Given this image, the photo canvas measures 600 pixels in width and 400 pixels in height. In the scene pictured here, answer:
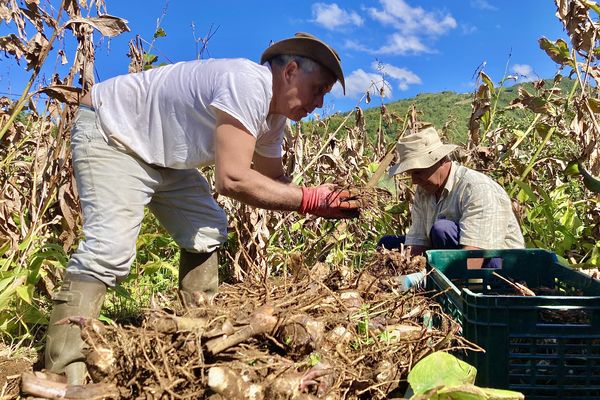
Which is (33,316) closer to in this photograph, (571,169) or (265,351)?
(265,351)

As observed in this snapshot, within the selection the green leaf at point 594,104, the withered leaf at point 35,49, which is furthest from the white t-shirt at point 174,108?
the green leaf at point 594,104

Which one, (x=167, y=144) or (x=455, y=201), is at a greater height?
(x=167, y=144)

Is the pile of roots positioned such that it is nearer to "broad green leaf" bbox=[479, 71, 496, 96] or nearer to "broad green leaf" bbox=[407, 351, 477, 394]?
"broad green leaf" bbox=[407, 351, 477, 394]

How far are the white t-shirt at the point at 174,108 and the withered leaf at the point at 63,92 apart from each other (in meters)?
0.38

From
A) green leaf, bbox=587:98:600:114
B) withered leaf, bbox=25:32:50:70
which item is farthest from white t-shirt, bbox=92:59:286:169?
green leaf, bbox=587:98:600:114

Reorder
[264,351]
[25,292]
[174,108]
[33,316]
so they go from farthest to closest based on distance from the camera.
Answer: [33,316]
[25,292]
[174,108]
[264,351]

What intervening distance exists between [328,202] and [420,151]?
973mm

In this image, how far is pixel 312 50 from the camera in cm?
209

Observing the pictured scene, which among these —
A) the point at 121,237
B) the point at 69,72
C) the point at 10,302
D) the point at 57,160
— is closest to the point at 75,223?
the point at 57,160

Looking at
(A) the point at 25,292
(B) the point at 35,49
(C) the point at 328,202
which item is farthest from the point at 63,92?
(C) the point at 328,202

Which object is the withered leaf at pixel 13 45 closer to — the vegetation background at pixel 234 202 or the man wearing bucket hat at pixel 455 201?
the vegetation background at pixel 234 202

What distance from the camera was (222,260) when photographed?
362cm

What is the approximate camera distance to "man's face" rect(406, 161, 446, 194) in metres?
3.00

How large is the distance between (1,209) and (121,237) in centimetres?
113
